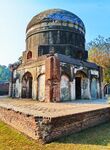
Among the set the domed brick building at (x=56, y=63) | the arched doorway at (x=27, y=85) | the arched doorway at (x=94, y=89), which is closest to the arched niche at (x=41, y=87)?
the domed brick building at (x=56, y=63)

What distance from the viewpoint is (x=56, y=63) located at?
11.4 m

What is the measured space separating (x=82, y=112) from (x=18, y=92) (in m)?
10.1

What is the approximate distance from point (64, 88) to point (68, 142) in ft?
22.8

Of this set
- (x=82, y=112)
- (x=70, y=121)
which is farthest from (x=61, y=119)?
(x=82, y=112)

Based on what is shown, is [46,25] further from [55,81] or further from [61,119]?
[61,119]

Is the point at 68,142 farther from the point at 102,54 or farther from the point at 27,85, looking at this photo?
the point at 102,54

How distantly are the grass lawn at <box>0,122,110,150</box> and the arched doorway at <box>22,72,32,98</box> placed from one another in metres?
8.23

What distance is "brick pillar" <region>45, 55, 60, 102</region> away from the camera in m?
11.1

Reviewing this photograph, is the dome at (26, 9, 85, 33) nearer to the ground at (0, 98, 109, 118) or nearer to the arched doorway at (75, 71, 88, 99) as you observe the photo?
the arched doorway at (75, 71, 88, 99)

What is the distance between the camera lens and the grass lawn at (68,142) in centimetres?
490

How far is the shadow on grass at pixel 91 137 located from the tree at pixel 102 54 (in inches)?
710

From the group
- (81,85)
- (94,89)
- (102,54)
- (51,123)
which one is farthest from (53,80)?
(102,54)

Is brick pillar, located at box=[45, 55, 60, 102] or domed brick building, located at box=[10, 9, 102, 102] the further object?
domed brick building, located at box=[10, 9, 102, 102]

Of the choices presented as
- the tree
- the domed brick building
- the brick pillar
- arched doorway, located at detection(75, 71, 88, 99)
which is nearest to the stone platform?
the brick pillar
